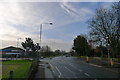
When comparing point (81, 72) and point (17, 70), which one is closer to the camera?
point (17, 70)

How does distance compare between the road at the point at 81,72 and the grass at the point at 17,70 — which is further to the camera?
the road at the point at 81,72

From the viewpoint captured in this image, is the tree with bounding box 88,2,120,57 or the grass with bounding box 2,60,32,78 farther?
the tree with bounding box 88,2,120,57

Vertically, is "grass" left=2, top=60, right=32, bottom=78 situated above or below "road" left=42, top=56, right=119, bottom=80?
above

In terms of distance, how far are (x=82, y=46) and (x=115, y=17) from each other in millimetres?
50233

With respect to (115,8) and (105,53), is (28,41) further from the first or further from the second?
(115,8)

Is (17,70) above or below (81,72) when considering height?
above

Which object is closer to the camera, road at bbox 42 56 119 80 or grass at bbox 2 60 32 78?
grass at bbox 2 60 32 78

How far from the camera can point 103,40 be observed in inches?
1268

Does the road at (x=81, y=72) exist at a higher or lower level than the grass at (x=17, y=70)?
lower

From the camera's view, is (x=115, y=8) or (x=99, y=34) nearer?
(x=115, y=8)

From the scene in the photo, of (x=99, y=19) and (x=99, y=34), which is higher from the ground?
(x=99, y=19)

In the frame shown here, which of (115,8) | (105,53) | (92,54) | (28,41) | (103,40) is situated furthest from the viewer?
(28,41)

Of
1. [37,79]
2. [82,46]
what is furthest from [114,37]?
[82,46]

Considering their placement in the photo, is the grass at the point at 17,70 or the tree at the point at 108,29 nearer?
the grass at the point at 17,70
